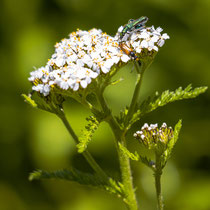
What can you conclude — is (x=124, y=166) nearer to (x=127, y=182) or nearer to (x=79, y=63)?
(x=127, y=182)

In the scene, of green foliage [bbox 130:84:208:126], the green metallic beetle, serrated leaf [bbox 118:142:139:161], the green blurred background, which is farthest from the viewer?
the green blurred background

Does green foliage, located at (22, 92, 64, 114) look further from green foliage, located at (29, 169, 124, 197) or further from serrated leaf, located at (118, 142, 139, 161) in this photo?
serrated leaf, located at (118, 142, 139, 161)

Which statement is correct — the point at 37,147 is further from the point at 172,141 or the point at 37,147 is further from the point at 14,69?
the point at 172,141

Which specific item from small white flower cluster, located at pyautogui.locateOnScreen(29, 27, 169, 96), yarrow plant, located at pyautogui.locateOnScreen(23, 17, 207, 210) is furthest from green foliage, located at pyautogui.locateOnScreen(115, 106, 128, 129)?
small white flower cluster, located at pyautogui.locateOnScreen(29, 27, 169, 96)

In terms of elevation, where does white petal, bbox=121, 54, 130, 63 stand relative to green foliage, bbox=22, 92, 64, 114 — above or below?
above

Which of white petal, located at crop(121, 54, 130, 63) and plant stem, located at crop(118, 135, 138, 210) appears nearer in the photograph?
white petal, located at crop(121, 54, 130, 63)

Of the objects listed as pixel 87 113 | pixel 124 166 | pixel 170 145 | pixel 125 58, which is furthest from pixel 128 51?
pixel 87 113

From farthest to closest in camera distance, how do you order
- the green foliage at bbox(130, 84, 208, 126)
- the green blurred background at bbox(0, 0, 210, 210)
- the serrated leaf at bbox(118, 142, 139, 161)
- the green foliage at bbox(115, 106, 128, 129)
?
1. the green blurred background at bbox(0, 0, 210, 210)
2. the green foliage at bbox(115, 106, 128, 129)
3. the green foliage at bbox(130, 84, 208, 126)
4. the serrated leaf at bbox(118, 142, 139, 161)

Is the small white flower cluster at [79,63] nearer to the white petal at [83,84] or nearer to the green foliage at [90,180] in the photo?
the white petal at [83,84]
